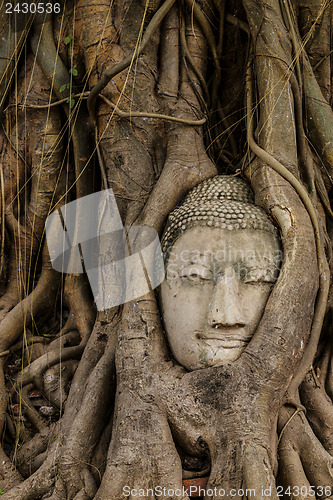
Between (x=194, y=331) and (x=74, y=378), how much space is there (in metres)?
0.72

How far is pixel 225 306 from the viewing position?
2551 millimetres

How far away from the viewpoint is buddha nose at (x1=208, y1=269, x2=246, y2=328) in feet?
8.33

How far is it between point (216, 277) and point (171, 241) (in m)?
0.31

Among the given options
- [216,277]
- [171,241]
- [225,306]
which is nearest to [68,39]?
[171,241]

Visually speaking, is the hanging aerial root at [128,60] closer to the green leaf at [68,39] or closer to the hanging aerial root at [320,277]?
the green leaf at [68,39]

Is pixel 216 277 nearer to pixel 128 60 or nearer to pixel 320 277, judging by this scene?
pixel 320 277

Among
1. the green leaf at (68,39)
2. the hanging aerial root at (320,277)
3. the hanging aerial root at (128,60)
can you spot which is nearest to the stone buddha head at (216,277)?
the hanging aerial root at (320,277)

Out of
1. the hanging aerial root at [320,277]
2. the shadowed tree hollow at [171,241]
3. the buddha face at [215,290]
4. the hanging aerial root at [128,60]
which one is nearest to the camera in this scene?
the shadowed tree hollow at [171,241]

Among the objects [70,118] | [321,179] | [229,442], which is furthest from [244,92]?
[229,442]

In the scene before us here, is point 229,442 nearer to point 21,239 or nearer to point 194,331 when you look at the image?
point 194,331

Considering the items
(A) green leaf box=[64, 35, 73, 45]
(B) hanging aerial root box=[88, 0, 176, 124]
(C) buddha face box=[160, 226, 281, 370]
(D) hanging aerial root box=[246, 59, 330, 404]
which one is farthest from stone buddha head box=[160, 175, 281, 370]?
(A) green leaf box=[64, 35, 73, 45]

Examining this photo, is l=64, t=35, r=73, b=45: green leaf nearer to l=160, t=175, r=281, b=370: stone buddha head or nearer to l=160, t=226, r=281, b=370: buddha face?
l=160, t=175, r=281, b=370: stone buddha head

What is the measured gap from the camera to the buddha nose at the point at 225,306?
2.54 m

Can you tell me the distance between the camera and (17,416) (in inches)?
123
